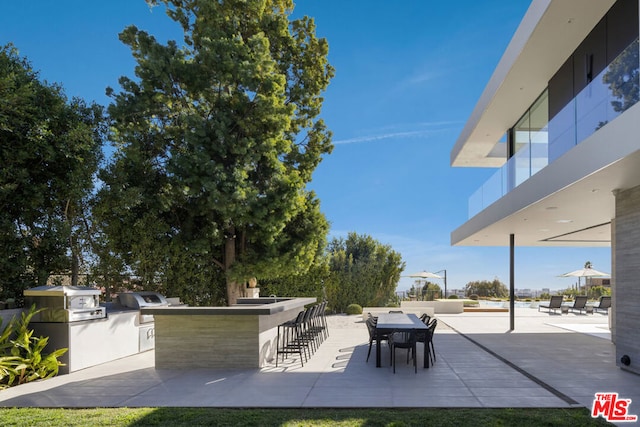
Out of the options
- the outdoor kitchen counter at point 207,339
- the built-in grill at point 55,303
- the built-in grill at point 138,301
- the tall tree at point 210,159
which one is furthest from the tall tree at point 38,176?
the outdoor kitchen counter at point 207,339

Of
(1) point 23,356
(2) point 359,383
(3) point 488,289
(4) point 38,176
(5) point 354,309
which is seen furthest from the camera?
(3) point 488,289

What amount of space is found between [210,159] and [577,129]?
966 cm

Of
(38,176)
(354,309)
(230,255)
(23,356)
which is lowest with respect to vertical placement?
(354,309)

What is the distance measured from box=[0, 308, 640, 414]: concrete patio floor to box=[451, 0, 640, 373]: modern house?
1.48 metres

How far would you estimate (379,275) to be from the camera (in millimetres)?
22656

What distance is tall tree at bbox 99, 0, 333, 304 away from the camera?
14031 mm

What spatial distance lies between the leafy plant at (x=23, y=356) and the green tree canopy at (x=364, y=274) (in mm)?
14557

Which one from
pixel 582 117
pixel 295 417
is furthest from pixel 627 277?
pixel 295 417

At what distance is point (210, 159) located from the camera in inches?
565

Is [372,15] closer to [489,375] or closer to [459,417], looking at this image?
[489,375]

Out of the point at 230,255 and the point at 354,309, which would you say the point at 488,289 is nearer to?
the point at 354,309

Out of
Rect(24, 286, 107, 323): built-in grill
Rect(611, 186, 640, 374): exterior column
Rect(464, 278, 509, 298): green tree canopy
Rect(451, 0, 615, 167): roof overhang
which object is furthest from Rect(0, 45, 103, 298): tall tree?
Rect(464, 278, 509, 298): green tree canopy

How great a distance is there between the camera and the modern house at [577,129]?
7509 mm

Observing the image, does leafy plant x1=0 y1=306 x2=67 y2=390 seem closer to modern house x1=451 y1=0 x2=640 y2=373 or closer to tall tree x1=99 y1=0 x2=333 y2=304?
tall tree x1=99 y1=0 x2=333 y2=304
